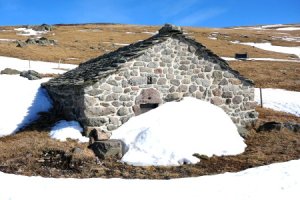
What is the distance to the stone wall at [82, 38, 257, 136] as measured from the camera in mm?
14656

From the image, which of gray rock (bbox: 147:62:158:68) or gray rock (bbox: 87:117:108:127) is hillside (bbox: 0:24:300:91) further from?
gray rock (bbox: 87:117:108:127)

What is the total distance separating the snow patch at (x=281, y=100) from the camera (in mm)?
25891

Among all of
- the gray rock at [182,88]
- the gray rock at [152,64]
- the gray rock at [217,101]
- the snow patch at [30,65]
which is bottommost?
the gray rock at [217,101]

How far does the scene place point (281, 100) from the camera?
28.4 meters

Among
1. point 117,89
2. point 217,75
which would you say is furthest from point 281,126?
point 117,89

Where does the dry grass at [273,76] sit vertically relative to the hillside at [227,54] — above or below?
below

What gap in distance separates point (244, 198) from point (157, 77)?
7458 millimetres

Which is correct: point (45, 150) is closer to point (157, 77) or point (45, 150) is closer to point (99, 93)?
point (99, 93)

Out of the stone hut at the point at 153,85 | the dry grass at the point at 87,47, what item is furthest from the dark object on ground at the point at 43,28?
the stone hut at the point at 153,85

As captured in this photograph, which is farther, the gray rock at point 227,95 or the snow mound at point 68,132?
the gray rock at point 227,95

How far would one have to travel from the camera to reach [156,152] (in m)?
12.8

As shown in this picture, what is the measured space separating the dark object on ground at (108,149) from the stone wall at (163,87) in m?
1.50

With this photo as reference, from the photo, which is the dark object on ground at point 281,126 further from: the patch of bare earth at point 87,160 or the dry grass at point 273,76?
the dry grass at point 273,76

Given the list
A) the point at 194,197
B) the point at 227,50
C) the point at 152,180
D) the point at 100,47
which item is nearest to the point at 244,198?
the point at 194,197
